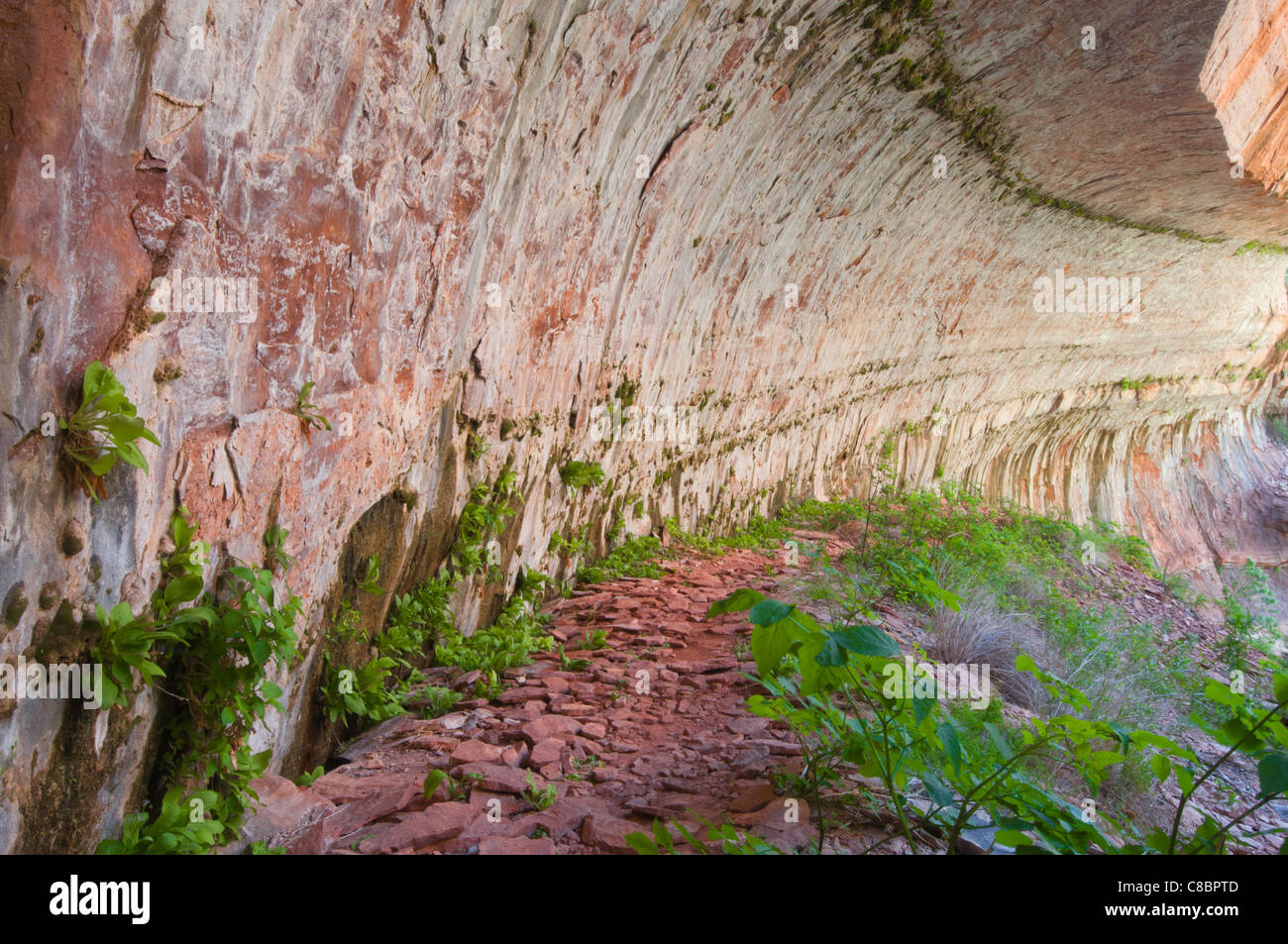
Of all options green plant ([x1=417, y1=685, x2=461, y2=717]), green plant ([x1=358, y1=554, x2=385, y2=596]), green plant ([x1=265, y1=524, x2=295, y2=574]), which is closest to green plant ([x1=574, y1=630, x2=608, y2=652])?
green plant ([x1=417, y1=685, x2=461, y2=717])

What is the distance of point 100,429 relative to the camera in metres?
1.92

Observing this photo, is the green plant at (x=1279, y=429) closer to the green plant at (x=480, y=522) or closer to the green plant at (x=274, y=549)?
the green plant at (x=480, y=522)

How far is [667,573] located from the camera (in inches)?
255

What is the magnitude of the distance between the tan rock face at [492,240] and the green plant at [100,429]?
0.06 meters

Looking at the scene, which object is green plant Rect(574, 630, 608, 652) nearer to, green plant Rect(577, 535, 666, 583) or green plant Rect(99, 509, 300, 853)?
green plant Rect(577, 535, 666, 583)

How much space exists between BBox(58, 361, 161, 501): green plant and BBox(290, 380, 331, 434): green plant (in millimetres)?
829

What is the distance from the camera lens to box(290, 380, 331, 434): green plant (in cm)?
279

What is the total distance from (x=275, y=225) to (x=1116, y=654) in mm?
6607

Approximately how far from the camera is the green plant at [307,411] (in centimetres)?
279

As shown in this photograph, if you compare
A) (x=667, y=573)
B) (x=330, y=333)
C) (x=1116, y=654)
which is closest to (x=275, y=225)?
(x=330, y=333)

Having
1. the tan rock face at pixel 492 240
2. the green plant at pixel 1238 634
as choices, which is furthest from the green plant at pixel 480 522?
the green plant at pixel 1238 634
